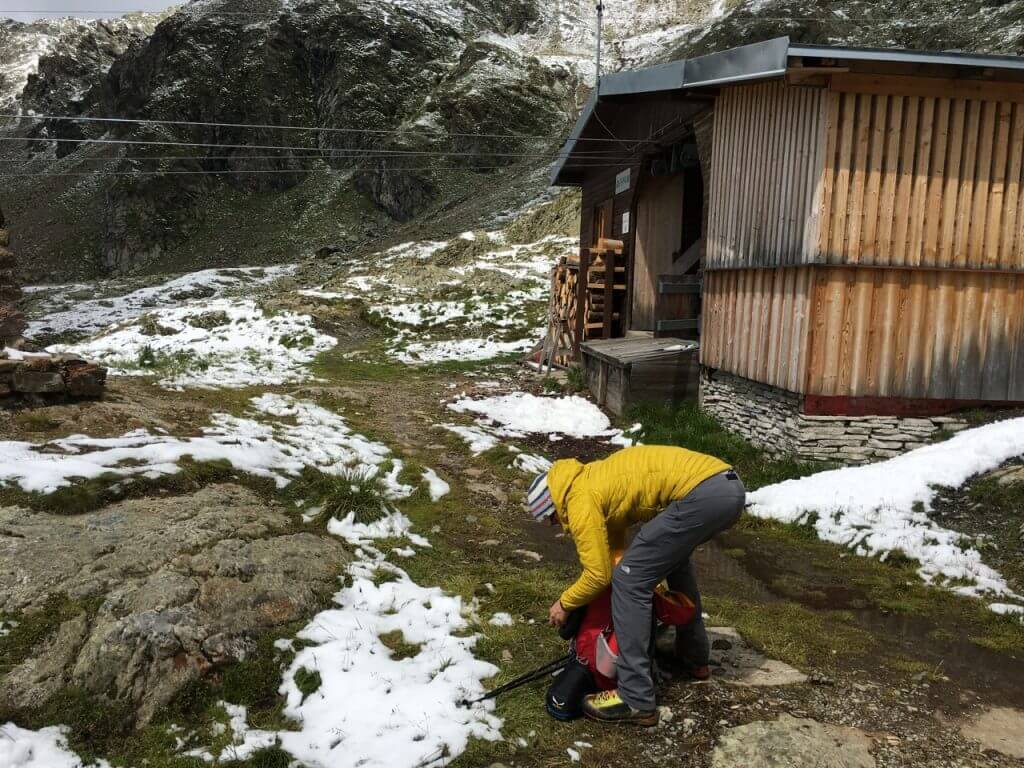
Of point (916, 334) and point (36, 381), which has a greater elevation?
point (916, 334)

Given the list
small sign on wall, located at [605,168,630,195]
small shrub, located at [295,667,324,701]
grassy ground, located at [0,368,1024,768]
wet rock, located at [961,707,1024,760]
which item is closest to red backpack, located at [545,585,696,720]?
grassy ground, located at [0,368,1024,768]

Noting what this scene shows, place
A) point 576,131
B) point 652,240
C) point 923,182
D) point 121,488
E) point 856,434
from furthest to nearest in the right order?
point 576,131, point 652,240, point 856,434, point 923,182, point 121,488

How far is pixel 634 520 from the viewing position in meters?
3.75

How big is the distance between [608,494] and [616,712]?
48.2 inches

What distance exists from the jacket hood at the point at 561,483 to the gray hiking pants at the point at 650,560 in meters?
0.43

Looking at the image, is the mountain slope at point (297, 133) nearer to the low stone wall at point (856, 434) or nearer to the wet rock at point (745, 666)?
the low stone wall at point (856, 434)

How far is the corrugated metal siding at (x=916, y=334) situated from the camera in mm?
8562

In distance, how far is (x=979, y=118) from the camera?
8.38 meters

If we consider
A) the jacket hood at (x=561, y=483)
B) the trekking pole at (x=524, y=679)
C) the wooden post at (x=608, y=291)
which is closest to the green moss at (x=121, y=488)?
the trekking pole at (x=524, y=679)

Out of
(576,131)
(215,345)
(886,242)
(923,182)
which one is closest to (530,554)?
(886,242)

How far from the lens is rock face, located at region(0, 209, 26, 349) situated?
7902mm

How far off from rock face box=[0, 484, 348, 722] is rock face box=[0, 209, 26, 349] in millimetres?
3973

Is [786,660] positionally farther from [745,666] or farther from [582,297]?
[582,297]

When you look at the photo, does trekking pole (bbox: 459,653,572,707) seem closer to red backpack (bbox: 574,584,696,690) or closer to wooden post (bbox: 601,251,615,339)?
red backpack (bbox: 574,584,696,690)
